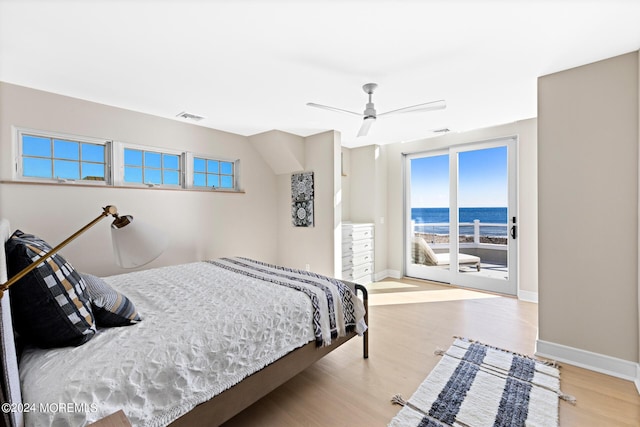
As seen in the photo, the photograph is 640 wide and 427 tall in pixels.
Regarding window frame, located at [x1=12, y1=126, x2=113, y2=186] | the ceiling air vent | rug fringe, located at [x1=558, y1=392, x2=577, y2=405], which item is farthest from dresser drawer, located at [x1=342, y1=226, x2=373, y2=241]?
window frame, located at [x1=12, y1=126, x2=113, y2=186]

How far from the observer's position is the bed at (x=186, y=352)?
3.45 feet

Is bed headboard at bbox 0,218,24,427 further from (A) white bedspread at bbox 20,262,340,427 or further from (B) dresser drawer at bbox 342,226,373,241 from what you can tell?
(B) dresser drawer at bbox 342,226,373,241

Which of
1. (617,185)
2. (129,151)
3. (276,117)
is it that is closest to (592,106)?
(617,185)

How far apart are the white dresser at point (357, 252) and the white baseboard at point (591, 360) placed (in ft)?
7.99

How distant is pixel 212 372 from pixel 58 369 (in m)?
0.60

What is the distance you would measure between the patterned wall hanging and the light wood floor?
5.30 feet

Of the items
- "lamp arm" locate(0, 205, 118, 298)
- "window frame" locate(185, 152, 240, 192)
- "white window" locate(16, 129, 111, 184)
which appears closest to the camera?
"lamp arm" locate(0, 205, 118, 298)

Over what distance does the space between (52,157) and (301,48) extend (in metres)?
2.67

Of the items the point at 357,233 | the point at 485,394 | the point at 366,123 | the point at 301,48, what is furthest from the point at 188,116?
the point at 485,394

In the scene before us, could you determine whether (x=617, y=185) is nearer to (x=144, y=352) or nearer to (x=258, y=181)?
(x=144, y=352)

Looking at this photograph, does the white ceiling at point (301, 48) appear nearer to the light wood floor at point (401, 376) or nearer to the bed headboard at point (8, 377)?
the bed headboard at point (8, 377)

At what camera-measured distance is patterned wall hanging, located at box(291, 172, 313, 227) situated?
14.3ft

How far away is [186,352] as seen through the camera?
54.4 inches

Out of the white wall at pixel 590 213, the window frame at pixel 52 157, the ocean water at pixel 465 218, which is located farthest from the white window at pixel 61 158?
the ocean water at pixel 465 218
